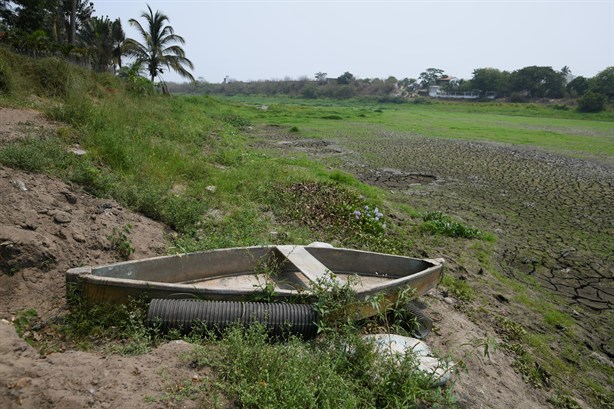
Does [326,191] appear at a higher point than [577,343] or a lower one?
higher

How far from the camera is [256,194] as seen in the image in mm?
7773

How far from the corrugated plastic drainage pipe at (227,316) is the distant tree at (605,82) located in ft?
201

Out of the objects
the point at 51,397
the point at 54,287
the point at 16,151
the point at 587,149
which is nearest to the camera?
the point at 51,397

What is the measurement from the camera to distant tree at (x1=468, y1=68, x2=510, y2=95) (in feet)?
226

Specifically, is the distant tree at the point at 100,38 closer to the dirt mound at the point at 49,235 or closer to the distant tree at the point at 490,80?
the dirt mound at the point at 49,235

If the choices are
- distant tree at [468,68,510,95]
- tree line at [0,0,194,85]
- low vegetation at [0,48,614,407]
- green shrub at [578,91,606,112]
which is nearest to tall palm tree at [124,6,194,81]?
tree line at [0,0,194,85]

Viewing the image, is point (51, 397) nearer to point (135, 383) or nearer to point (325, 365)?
point (135, 383)

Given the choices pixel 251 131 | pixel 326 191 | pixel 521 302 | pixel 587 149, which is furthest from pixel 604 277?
pixel 251 131

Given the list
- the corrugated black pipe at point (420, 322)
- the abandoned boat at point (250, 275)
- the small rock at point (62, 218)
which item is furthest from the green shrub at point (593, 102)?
the small rock at point (62, 218)

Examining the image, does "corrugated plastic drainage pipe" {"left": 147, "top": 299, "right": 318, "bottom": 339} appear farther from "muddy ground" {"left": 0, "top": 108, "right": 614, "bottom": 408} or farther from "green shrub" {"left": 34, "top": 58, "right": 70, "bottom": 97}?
"green shrub" {"left": 34, "top": 58, "right": 70, "bottom": 97}

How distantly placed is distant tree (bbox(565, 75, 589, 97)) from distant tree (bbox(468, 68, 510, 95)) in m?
9.55

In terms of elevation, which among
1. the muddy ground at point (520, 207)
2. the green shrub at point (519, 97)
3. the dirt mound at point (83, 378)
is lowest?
the muddy ground at point (520, 207)

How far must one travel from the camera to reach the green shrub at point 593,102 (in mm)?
46375

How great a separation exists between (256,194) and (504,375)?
5097mm
